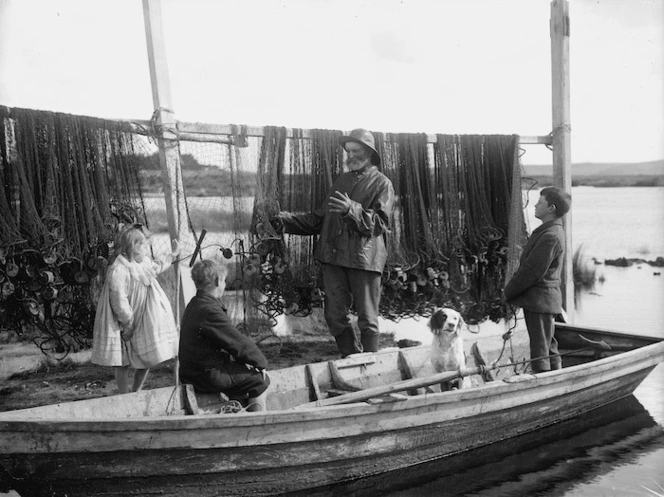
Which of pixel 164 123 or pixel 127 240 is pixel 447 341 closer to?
pixel 127 240

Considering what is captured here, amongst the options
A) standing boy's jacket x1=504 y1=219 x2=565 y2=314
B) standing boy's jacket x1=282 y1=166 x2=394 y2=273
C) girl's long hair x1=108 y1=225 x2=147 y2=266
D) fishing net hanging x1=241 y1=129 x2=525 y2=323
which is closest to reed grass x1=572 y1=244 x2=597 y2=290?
fishing net hanging x1=241 y1=129 x2=525 y2=323

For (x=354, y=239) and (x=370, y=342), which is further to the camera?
(x=370, y=342)

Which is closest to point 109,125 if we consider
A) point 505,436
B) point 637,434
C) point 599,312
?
point 505,436

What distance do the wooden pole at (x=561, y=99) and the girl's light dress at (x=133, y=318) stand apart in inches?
200

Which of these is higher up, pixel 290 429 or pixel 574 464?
pixel 290 429

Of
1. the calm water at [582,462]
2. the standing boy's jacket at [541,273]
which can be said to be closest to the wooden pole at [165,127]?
the calm water at [582,462]

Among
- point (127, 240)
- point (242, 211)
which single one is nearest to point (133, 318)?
point (127, 240)

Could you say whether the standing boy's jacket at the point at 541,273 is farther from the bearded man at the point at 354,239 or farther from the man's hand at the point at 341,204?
the man's hand at the point at 341,204

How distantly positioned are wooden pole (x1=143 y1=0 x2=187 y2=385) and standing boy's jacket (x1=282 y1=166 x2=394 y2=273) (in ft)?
3.34

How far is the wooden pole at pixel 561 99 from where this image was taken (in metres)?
9.32

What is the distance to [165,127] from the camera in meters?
7.02

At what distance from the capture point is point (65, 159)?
663 cm

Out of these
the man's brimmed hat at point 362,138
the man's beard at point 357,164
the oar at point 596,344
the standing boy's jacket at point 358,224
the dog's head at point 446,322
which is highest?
the man's brimmed hat at point 362,138

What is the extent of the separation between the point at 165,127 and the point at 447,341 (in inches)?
120
